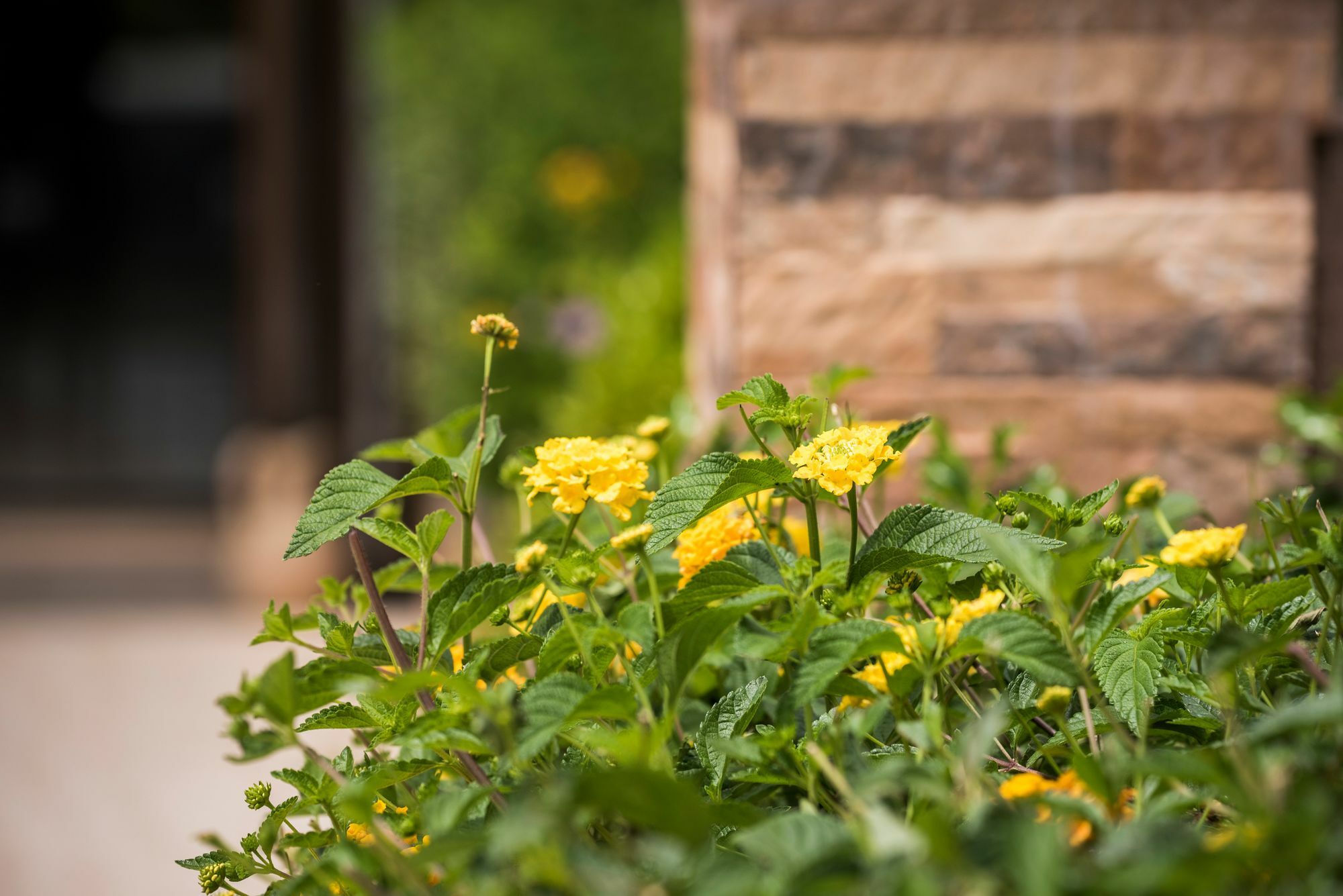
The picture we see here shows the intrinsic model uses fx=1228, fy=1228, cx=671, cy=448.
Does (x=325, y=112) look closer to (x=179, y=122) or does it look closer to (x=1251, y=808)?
(x=179, y=122)

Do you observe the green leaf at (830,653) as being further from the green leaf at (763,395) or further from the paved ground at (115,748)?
the paved ground at (115,748)

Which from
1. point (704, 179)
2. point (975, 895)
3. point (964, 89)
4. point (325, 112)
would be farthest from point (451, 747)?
point (325, 112)

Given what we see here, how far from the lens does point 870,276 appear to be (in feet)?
4.72

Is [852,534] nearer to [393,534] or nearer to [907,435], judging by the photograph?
[907,435]

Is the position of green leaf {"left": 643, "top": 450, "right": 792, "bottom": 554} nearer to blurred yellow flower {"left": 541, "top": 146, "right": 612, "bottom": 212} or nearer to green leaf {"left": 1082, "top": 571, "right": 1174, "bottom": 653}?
green leaf {"left": 1082, "top": 571, "right": 1174, "bottom": 653}

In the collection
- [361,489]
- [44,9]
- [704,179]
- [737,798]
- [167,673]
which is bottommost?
[167,673]

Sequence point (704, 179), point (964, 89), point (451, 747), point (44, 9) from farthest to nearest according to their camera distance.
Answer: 1. point (44, 9)
2. point (704, 179)
3. point (964, 89)
4. point (451, 747)

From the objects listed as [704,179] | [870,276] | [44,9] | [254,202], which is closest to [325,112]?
[254,202]

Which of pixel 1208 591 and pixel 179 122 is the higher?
pixel 179 122

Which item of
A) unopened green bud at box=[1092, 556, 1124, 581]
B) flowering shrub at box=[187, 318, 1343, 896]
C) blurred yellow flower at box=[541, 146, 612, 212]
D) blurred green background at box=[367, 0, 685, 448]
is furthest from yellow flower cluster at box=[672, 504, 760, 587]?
blurred yellow flower at box=[541, 146, 612, 212]

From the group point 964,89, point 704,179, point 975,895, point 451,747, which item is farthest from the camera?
point 704,179

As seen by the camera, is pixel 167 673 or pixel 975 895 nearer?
pixel 975 895

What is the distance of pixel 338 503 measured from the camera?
2.20 feet

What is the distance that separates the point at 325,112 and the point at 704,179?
97.0 inches
